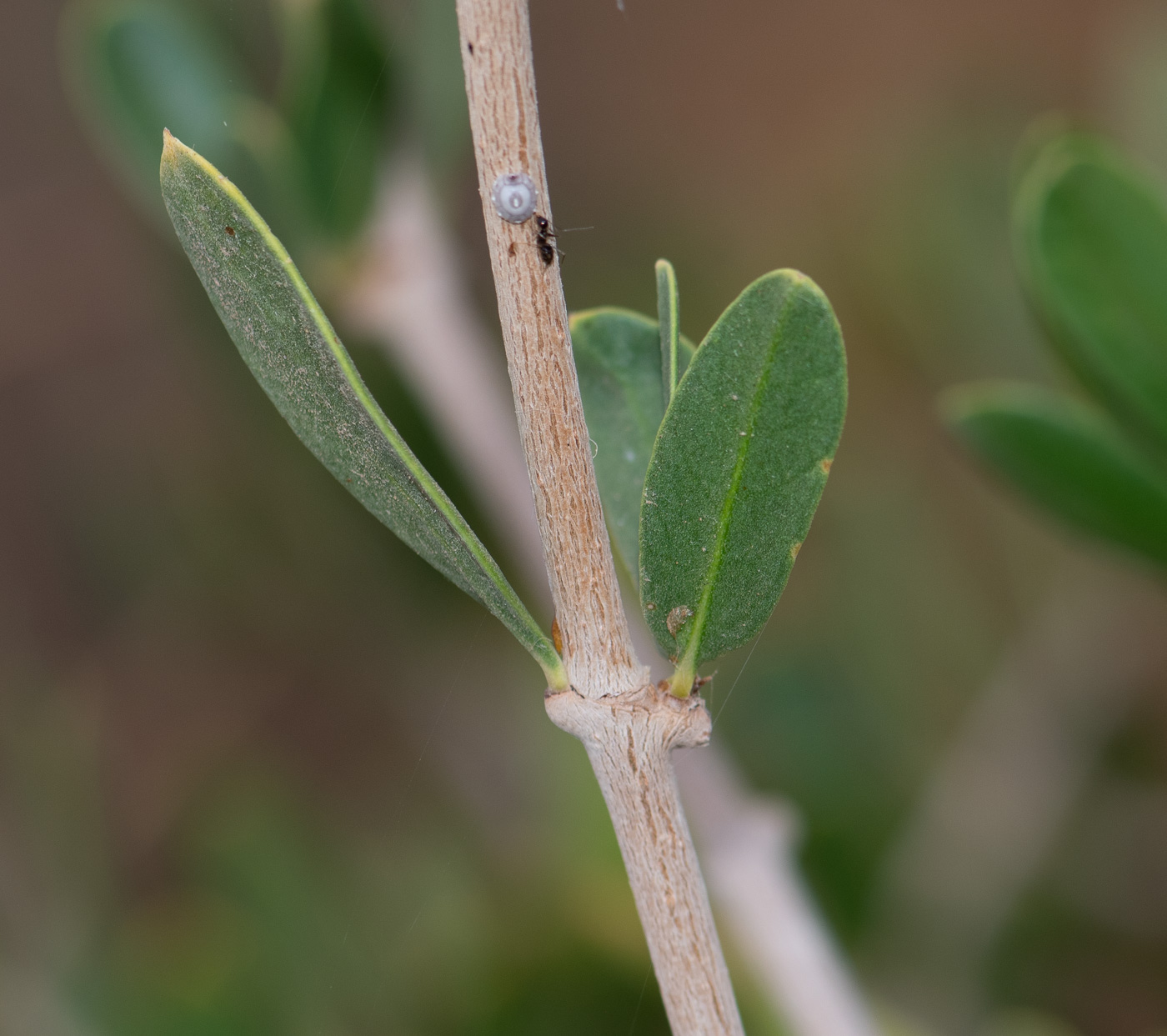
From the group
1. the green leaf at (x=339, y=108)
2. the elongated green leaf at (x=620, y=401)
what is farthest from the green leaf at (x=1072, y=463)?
the green leaf at (x=339, y=108)

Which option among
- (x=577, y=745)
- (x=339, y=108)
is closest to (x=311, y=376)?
(x=339, y=108)

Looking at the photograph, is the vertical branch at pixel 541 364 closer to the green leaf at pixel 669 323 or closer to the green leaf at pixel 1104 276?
the green leaf at pixel 669 323

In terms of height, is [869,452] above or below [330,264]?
above

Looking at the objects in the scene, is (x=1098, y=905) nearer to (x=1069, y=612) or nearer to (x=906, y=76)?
(x=1069, y=612)

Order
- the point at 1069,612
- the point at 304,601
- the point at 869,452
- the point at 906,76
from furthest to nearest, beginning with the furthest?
the point at 906,76 → the point at 869,452 → the point at 304,601 → the point at 1069,612

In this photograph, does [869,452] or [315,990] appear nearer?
[315,990]

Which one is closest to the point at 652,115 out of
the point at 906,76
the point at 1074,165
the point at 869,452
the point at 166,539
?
the point at 906,76

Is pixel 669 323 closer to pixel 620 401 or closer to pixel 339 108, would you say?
pixel 620 401
